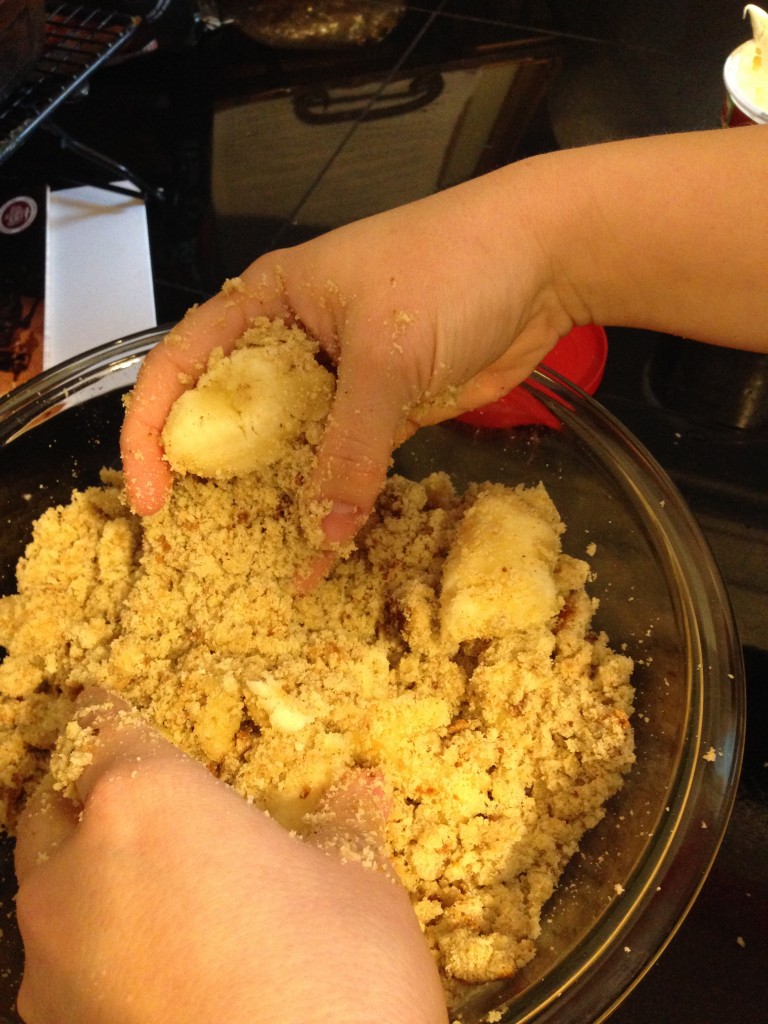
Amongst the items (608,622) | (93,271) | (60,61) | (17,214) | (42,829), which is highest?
(60,61)

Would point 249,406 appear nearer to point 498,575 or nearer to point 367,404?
point 367,404

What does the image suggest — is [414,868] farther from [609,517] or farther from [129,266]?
[129,266]

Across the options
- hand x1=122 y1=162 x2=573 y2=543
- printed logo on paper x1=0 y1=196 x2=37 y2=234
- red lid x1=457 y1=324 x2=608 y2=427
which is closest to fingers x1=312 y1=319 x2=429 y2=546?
hand x1=122 y1=162 x2=573 y2=543

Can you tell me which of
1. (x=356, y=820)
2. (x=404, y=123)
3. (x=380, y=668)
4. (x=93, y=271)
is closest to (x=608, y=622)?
(x=380, y=668)

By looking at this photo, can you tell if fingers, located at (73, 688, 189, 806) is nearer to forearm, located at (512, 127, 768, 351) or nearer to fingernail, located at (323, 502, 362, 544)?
fingernail, located at (323, 502, 362, 544)

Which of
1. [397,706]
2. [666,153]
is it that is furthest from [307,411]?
[666,153]

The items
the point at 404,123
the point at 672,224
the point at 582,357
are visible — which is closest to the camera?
the point at 672,224

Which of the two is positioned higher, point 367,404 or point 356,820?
point 367,404
